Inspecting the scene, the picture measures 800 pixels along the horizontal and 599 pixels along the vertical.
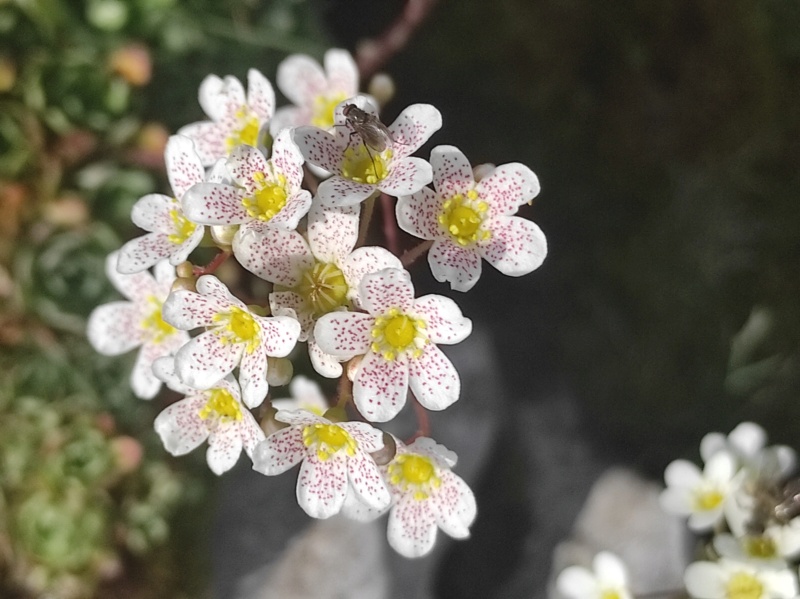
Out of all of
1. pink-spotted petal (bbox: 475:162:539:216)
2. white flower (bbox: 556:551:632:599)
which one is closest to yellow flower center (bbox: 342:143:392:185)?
pink-spotted petal (bbox: 475:162:539:216)

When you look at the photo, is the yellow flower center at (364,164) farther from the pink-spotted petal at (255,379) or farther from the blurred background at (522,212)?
the blurred background at (522,212)

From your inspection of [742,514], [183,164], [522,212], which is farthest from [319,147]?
[742,514]

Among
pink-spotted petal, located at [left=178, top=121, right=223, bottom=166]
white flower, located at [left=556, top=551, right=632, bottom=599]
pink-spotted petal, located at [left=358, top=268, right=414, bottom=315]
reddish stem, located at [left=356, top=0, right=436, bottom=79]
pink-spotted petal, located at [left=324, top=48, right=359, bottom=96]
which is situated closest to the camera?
pink-spotted petal, located at [left=358, top=268, right=414, bottom=315]

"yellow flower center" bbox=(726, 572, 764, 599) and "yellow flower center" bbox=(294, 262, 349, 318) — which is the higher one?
"yellow flower center" bbox=(726, 572, 764, 599)

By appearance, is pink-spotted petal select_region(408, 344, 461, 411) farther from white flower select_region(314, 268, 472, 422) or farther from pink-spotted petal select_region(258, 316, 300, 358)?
pink-spotted petal select_region(258, 316, 300, 358)

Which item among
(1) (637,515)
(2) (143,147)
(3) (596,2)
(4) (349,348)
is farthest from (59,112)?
(1) (637,515)

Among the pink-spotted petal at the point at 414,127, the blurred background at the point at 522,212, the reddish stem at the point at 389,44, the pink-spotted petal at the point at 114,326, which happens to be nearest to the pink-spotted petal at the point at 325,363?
the pink-spotted petal at the point at 414,127

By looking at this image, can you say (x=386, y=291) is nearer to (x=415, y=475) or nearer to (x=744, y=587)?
(x=415, y=475)

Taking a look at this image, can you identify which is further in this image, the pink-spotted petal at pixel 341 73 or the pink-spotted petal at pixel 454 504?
the pink-spotted petal at pixel 341 73
